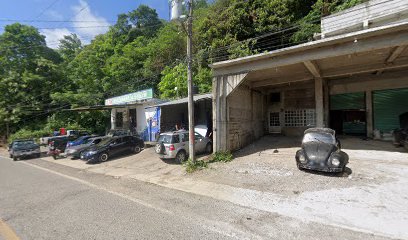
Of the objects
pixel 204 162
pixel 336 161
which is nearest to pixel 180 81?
pixel 204 162

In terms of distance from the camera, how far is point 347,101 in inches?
629

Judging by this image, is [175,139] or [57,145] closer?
→ [175,139]

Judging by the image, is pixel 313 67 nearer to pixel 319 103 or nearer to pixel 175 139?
pixel 319 103

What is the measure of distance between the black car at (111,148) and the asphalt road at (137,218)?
6.16 m

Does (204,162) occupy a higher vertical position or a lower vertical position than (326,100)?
lower

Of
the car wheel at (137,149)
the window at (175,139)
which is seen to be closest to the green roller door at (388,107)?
the window at (175,139)

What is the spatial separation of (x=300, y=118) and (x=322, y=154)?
10444 mm

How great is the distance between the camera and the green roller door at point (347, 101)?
15442 mm

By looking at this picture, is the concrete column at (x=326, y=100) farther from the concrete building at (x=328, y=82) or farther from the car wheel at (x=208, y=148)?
the car wheel at (x=208, y=148)

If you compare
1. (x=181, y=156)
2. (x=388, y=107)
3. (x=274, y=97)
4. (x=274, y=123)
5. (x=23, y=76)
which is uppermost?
(x=23, y=76)

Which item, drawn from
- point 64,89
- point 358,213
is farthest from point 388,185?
point 64,89

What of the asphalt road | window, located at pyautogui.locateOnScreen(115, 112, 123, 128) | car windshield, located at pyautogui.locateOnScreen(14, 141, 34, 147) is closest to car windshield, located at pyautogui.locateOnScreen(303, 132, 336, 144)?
the asphalt road

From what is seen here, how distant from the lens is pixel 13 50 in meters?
33.7

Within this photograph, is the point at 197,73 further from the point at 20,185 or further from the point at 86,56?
the point at 86,56
